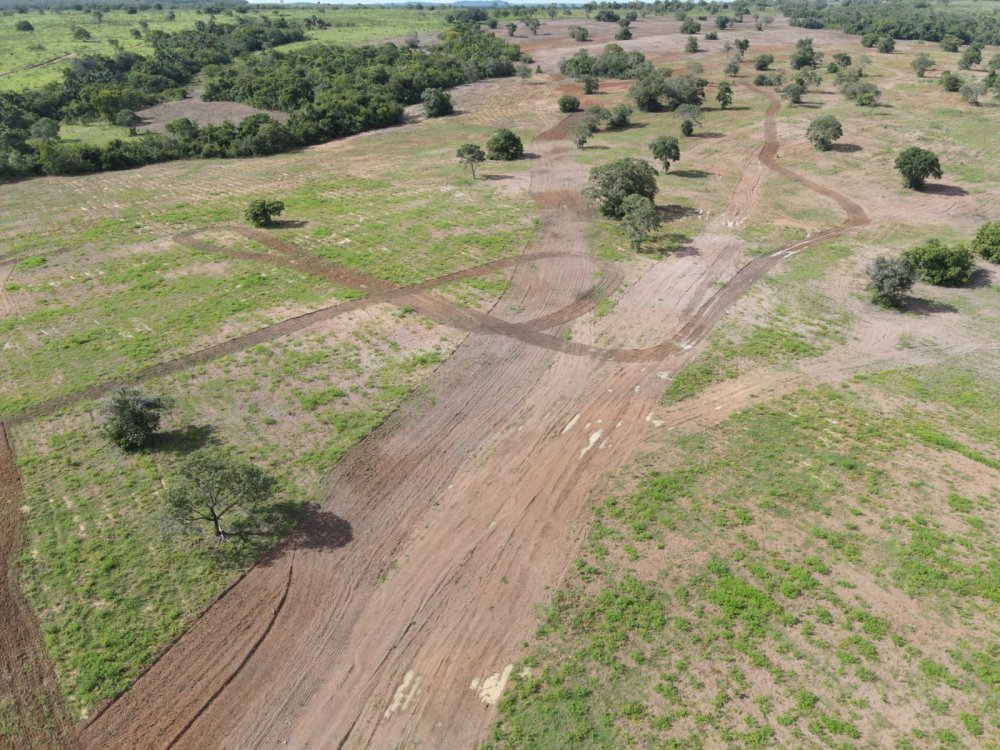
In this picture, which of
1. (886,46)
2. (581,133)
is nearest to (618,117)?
(581,133)

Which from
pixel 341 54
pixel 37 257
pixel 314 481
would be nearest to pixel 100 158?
pixel 37 257

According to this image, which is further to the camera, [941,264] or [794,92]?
[794,92]

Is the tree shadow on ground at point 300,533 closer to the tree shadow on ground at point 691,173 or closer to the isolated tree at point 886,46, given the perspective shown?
the tree shadow on ground at point 691,173

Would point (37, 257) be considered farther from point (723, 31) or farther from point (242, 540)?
point (723, 31)

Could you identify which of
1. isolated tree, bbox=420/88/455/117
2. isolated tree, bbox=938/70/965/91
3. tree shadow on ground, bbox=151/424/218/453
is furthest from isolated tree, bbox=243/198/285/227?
isolated tree, bbox=938/70/965/91

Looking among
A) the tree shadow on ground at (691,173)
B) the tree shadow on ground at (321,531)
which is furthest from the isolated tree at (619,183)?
the tree shadow on ground at (321,531)

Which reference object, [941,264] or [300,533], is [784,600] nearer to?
[300,533]

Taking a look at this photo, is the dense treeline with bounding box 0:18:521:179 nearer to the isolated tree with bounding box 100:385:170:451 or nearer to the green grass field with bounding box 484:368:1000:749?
the isolated tree with bounding box 100:385:170:451
